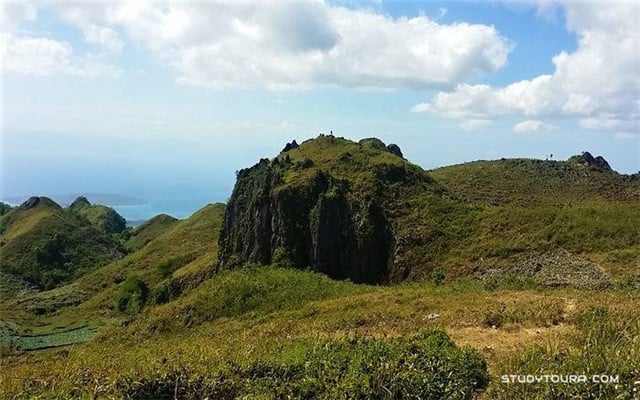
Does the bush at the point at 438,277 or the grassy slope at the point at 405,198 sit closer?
the bush at the point at 438,277

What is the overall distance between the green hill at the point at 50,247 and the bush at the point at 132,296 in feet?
119

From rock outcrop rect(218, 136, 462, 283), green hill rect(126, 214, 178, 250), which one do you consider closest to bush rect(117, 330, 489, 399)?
rock outcrop rect(218, 136, 462, 283)

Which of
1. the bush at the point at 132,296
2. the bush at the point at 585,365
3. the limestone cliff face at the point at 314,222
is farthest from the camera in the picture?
the bush at the point at 132,296

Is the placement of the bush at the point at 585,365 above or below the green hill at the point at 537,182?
below

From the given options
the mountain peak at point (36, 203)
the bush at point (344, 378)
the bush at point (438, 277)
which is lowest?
the bush at point (438, 277)

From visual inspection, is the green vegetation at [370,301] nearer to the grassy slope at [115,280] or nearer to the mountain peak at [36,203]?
the grassy slope at [115,280]

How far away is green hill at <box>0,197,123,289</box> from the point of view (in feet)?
294

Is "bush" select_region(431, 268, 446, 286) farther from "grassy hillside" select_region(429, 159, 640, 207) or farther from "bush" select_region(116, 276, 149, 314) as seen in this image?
"bush" select_region(116, 276, 149, 314)

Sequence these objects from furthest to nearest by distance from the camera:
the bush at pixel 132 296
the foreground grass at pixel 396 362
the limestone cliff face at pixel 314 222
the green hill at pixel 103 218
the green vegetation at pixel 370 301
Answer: the green hill at pixel 103 218 < the bush at pixel 132 296 < the limestone cliff face at pixel 314 222 < the green vegetation at pixel 370 301 < the foreground grass at pixel 396 362

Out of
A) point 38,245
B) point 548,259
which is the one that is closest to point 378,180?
point 548,259

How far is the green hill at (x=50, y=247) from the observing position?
89.6 metres

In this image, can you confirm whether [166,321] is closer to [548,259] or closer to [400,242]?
[400,242]

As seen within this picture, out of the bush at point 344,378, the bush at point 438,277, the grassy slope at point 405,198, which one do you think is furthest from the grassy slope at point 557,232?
the bush at point 344,378

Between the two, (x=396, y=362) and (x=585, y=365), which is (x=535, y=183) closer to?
(x=585, y=365)
